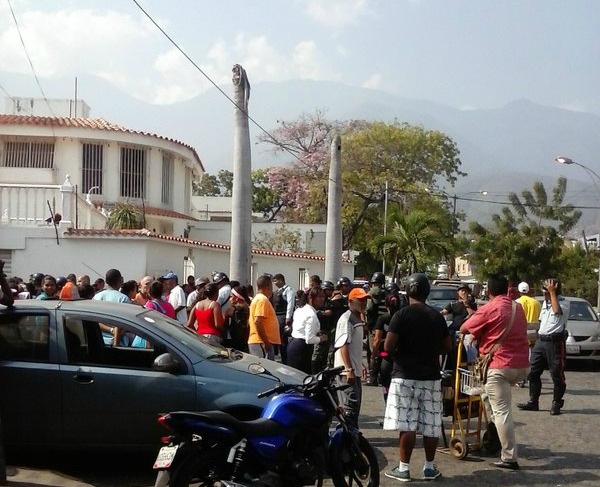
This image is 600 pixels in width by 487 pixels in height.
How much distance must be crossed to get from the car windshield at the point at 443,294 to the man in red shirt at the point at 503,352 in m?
15.6

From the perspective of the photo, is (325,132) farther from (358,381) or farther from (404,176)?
(358,381)

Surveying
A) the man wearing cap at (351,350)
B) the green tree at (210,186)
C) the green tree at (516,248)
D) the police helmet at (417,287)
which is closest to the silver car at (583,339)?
the man wearing cap at (351,350)

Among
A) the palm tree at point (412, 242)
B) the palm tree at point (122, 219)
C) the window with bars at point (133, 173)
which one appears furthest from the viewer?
the palm tree at point (412, 242)

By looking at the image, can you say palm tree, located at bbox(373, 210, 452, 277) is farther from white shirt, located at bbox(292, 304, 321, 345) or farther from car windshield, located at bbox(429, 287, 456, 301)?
white shirt, located at bbox(292, 304, 321, 345)

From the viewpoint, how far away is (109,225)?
24.0 metres

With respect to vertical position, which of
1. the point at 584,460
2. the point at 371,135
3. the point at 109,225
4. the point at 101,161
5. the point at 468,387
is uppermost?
the point at 371,135

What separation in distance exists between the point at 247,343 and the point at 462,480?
12.6 feet

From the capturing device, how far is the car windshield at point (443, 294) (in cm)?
2405

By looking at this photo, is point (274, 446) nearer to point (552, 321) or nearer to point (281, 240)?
point (552, 321)

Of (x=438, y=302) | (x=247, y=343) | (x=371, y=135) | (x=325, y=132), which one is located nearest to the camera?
(x=247, y=343)

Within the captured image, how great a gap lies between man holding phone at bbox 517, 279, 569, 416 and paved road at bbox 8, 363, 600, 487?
0.79m

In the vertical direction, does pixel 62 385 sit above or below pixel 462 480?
above

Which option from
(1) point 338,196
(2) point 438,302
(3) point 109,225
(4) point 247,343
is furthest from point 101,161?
(4) point 247,343

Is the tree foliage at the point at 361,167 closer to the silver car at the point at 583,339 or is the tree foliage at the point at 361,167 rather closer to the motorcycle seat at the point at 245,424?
the silver car at the point at 583,339
